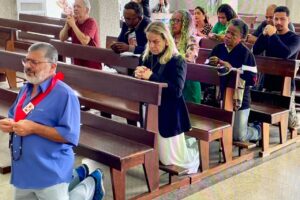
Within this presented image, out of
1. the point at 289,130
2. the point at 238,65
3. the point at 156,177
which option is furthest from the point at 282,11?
the point at 156,177

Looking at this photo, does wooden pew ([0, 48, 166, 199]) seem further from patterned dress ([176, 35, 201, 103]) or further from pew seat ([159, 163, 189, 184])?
patterned dress ([176, 35, 201, 103])

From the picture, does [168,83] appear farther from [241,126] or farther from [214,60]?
[241,126]

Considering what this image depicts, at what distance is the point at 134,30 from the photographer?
5016 mm

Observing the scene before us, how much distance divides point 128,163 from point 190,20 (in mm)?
1766

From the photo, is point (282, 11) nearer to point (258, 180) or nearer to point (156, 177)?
point (258, 180)

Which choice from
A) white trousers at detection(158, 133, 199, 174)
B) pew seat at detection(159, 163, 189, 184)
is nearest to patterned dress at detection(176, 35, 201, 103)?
white trousers at detection(158, 133, 199, 174)

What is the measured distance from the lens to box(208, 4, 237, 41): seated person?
19.9 ft

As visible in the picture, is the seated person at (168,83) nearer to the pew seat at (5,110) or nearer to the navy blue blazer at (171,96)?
the navy blue blazer at (171,96)

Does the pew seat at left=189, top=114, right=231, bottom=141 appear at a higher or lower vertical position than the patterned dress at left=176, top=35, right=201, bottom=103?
lower

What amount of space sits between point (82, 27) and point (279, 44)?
2.25 m

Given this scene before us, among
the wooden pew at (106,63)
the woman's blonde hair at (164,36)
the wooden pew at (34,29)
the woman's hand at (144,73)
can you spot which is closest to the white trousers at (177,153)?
the wooden pew at (106,63)

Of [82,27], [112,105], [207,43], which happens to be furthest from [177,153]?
[207,43]

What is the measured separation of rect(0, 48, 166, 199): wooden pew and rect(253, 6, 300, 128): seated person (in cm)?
201

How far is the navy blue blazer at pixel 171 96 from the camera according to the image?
382 centimetres
